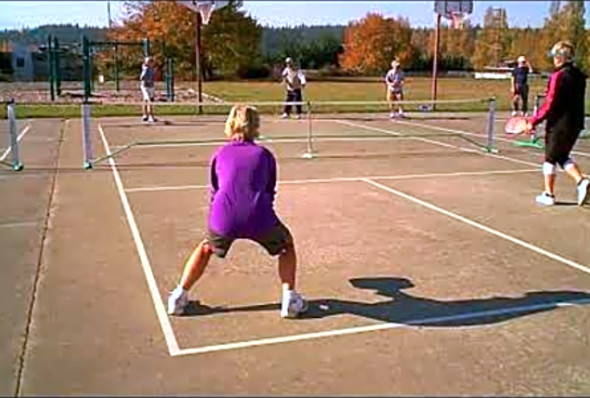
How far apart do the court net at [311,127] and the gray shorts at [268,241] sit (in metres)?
7.78

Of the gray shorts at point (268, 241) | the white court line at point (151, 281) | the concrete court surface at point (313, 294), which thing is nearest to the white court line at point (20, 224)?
the concrete court surface at point (313, 294)

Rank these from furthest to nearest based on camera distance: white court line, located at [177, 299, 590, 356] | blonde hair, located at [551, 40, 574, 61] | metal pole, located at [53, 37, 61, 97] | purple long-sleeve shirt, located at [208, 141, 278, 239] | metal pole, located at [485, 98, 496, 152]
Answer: metal pole, located at [53, 37, 61, 97]
metal pole, located at [485, 98, 496, 152]
blonde hair, located at [551, 40, 574, 61]
purple long-sleeve shirt, located at [208, 141, 278, 239]
white court line, located at [177, 299, 590, 356]

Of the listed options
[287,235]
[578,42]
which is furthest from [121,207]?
[578,42]

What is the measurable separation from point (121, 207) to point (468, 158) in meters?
7.55

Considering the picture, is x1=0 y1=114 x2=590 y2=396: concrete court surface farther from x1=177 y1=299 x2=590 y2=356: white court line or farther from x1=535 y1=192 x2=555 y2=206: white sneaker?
x1=535 y1=192 x2=555 y2=206: white sneaker

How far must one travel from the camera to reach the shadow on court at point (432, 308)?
5312 mm

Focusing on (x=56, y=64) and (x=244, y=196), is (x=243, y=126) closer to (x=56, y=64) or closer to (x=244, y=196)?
(x=244, y=196)

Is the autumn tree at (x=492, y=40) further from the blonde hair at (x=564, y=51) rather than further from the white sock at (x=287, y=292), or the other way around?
the white sock at (x=287, y=292)

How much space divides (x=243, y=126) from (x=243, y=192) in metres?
0.46

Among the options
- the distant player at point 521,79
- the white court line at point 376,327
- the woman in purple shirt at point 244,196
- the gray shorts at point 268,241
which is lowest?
the white court line at point 376,327

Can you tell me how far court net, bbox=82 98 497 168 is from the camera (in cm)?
1528

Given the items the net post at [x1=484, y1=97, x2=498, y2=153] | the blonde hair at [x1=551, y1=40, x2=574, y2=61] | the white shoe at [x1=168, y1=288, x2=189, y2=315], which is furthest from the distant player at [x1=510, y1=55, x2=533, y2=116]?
the white shoe at [x1=168, y1=288, x2=189, y2=315]

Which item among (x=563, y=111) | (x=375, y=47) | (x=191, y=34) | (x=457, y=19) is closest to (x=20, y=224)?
(x=563, y=111)

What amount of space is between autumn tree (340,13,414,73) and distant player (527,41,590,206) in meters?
72.2
